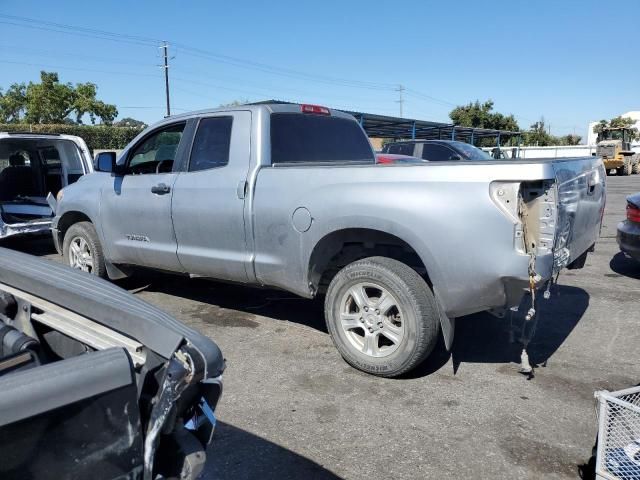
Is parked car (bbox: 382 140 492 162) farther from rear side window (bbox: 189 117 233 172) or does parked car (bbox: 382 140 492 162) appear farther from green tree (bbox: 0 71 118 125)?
green tree (bbox: 0 71 118 125)

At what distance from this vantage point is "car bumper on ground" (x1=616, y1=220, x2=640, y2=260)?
20.9ft

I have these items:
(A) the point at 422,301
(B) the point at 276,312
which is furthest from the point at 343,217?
(B) the point at 276,312

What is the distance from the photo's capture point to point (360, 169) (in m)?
3.89

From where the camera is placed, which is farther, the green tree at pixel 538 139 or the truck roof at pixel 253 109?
the green tree at pixel 538 139

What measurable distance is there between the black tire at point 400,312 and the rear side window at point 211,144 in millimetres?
1639

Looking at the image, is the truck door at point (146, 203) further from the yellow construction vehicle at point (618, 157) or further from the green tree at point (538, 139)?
the green tree at point (538, 139)

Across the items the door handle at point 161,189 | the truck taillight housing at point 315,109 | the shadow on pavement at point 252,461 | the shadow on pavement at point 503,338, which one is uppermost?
the truck taillight housing at point 315,109

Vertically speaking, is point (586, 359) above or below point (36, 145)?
below

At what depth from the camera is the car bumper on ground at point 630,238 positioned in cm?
637

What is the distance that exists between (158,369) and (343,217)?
2.42m

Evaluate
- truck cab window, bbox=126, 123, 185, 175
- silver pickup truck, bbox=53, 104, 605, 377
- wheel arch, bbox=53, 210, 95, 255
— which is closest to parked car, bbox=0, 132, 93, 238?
wheel arch, bbox=53, 210, 95, 255

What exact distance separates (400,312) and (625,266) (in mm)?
5154

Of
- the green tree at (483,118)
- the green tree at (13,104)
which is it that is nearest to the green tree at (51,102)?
the green tree at (13,104)

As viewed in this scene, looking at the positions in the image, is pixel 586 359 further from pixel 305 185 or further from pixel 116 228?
pixel 116 228
